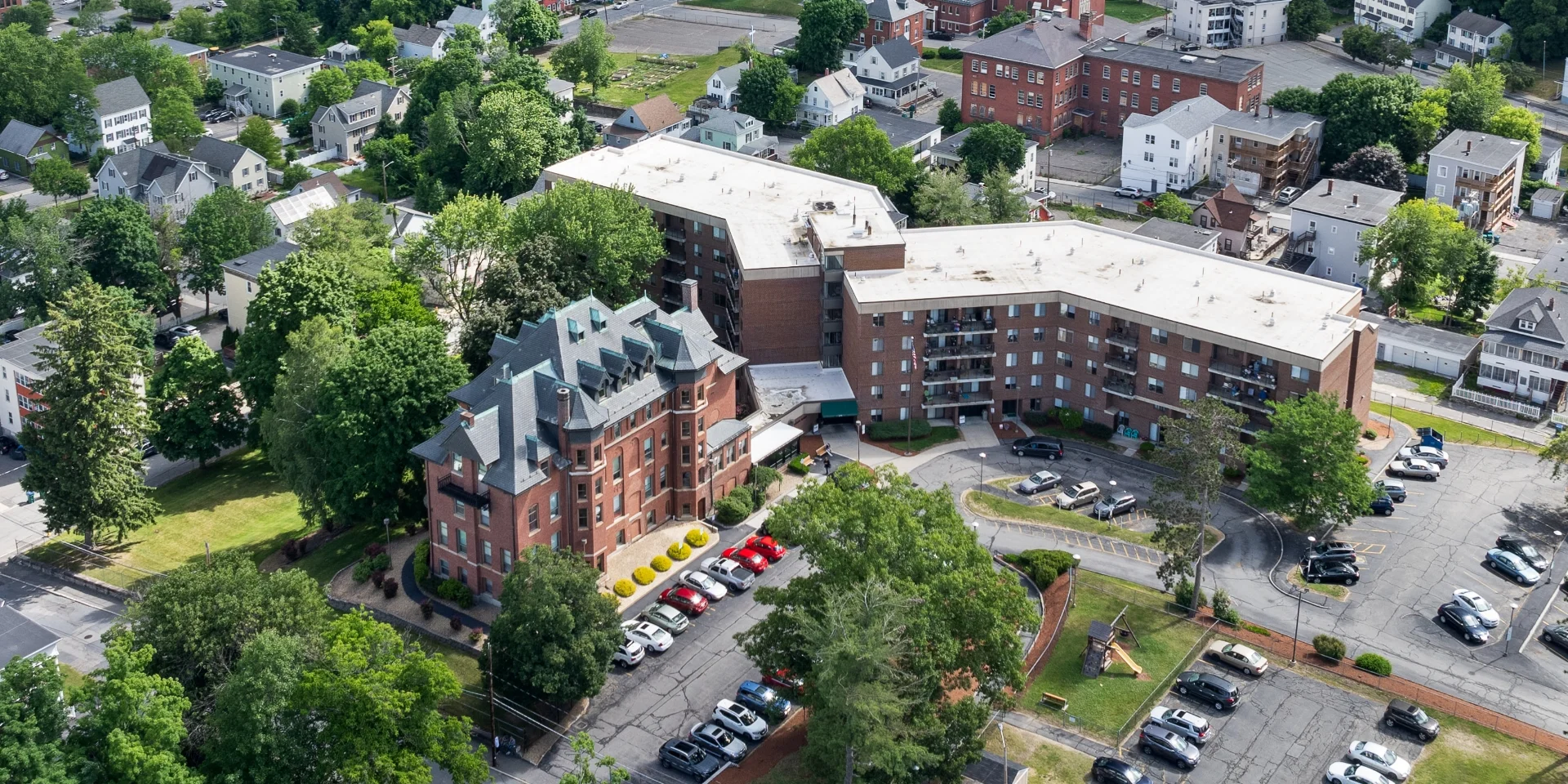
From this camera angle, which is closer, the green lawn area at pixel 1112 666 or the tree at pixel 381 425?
the green lawn area at pixel 1112 666

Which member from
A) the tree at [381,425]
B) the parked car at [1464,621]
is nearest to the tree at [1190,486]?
the parked car at [1464,621]

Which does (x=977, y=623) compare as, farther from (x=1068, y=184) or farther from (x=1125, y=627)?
(x=1068, y=184)

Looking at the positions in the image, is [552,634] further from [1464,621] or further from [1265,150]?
[1265,150]

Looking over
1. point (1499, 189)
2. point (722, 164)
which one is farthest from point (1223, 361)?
point (1499, 189)

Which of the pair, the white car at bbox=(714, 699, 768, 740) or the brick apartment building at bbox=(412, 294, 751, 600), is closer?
the white car at bbox=(714, 699, 768, 740)

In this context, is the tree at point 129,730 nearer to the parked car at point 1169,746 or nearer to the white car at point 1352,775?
the parked car at point 1169,746

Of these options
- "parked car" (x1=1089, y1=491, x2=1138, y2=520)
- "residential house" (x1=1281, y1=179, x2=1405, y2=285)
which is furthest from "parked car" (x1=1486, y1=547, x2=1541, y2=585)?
"residential house" (x1=1281, y1=179, x2=1405, y2=285)

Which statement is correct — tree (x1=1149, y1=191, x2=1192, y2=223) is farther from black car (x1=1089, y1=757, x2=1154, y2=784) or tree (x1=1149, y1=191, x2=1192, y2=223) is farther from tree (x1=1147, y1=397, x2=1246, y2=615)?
black car (x1=1089, y1=757, x2=1154, y2=784)
